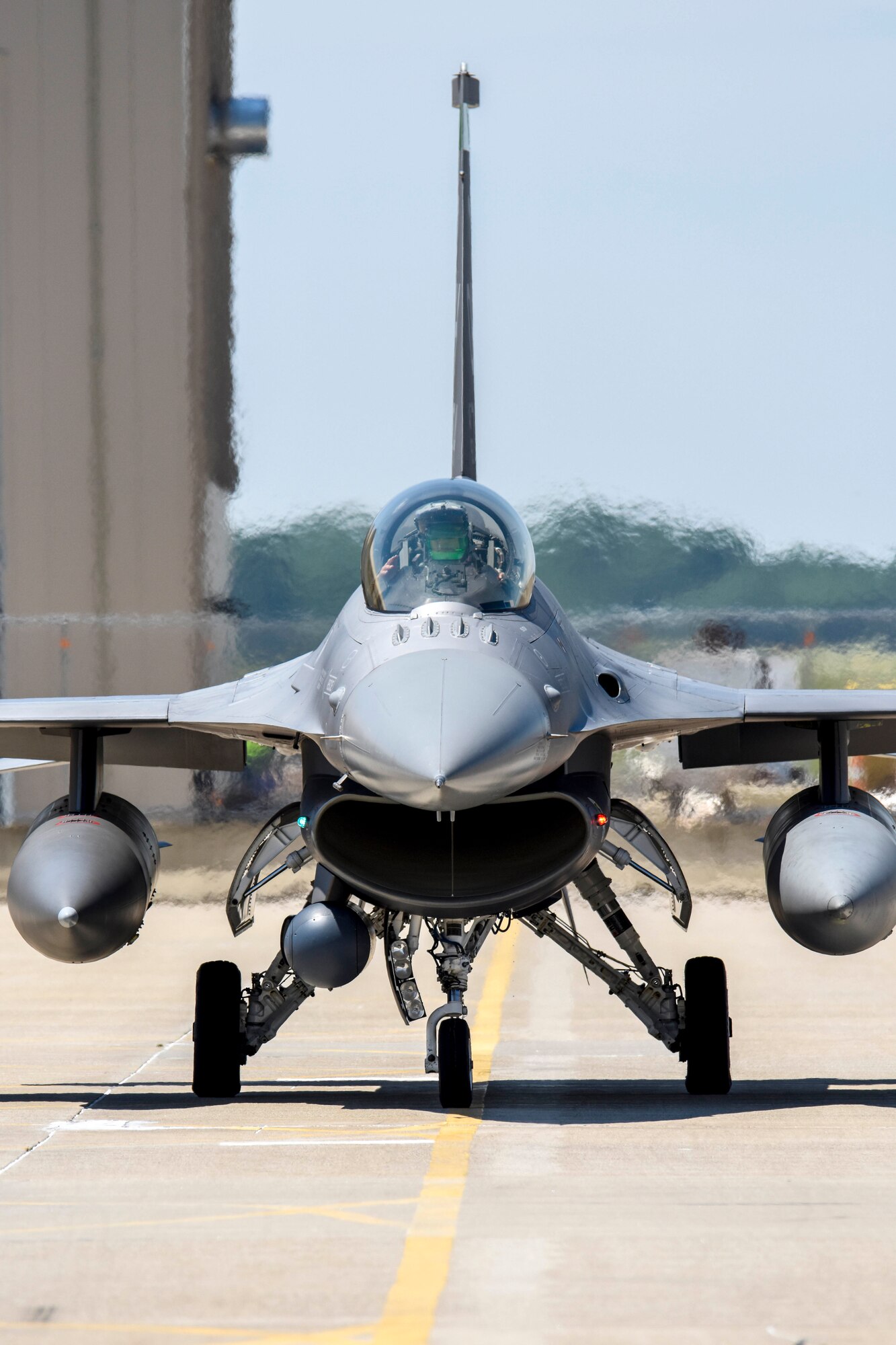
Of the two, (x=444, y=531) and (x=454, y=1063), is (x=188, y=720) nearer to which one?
(x=444, y=531)

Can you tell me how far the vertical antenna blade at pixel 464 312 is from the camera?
494 inches

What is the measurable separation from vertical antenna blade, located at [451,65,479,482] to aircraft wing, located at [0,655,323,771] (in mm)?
2191

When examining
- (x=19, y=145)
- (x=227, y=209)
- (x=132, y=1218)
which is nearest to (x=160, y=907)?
(x=227, y=209)

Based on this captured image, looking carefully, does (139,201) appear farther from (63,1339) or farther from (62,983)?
(63,1339)

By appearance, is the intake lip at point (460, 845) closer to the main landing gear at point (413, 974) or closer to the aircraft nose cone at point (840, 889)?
the main landing gear at point (413, 974)

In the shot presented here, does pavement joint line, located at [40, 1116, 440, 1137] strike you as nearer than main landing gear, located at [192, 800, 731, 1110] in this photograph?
Yes

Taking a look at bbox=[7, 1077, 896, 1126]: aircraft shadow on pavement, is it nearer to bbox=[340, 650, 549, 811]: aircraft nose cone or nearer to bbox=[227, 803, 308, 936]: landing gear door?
bbox=[227, 803, 308, 936]: landing gear door

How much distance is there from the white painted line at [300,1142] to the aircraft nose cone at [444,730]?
5.01 ft

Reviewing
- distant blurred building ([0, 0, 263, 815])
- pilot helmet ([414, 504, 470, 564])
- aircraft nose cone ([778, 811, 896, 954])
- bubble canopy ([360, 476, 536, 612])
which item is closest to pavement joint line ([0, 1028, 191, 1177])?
bubble canopy ([360, 476, 536, 612])

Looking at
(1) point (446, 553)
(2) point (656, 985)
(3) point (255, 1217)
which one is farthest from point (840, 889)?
(3) point (255, 1217)

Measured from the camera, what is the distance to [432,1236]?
646 centimetres

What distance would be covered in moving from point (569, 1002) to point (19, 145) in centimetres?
1725

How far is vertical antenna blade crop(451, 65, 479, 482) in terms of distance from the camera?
12555mm

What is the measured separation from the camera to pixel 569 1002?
15.4 m
